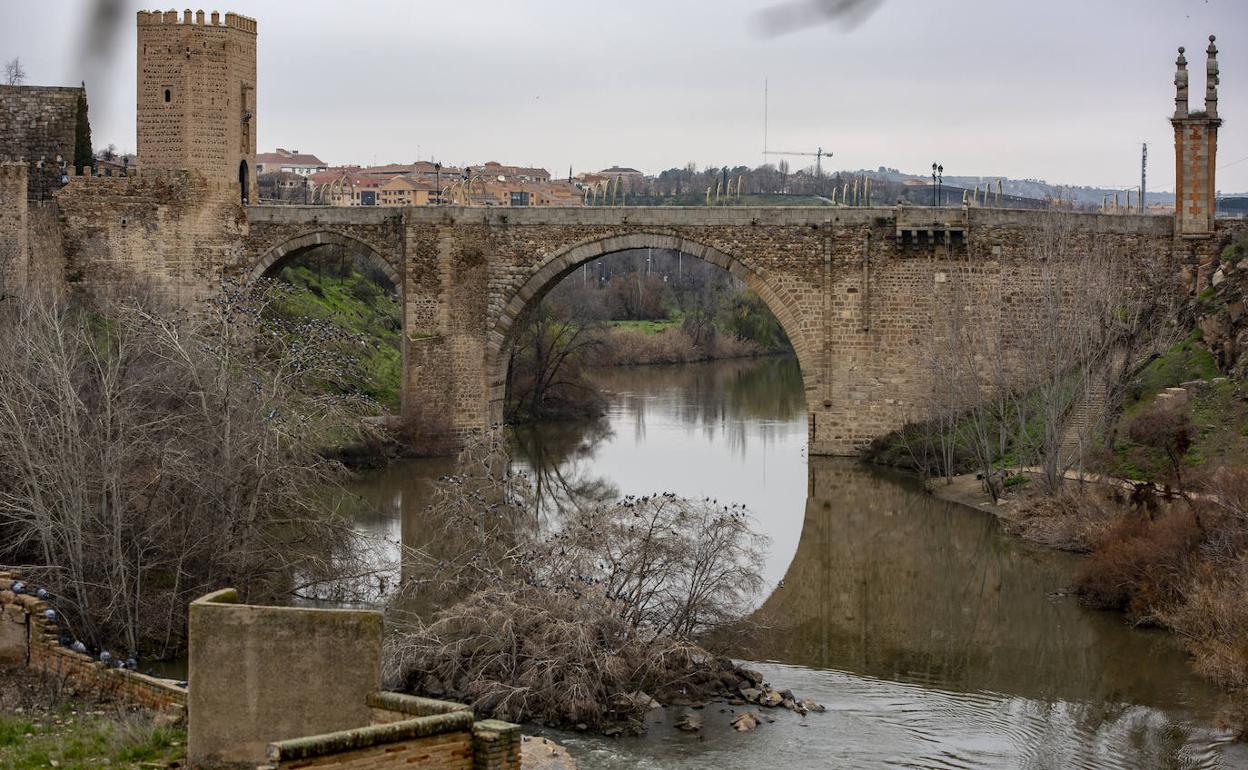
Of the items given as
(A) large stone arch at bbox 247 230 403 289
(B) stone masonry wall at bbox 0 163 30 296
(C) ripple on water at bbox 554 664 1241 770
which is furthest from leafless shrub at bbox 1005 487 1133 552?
(B) stone masonry wall at bbox 0 163 30 296

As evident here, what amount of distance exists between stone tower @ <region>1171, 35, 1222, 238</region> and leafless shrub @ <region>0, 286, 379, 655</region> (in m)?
15.2

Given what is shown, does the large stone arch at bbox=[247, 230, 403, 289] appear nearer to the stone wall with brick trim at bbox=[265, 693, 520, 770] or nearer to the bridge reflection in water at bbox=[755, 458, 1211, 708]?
the bridge reflection in water at bbox=[755, 458, 1211, 708]

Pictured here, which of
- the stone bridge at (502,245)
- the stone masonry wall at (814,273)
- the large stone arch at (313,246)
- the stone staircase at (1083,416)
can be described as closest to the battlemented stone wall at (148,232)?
the stone bridge at (502,245)

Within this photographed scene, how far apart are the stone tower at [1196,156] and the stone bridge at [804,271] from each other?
342 mm

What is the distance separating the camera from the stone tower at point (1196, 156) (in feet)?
87.5

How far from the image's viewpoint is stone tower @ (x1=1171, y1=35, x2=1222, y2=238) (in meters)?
26.7

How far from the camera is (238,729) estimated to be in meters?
10.3

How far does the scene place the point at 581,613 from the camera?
14.1 meters

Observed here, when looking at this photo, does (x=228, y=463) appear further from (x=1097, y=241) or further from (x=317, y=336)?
(x=1097, y=241)

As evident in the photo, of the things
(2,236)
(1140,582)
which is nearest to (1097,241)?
(1140,582)

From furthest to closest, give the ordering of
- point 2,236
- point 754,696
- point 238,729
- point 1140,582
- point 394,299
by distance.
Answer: point 394,299 < point 2,236 < point 1140,582 < point 754,696 < point 238,729

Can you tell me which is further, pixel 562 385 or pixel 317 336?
pixel 562 385

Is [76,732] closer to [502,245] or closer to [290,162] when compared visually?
[502,245]

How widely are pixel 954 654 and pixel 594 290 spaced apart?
38865 mm
